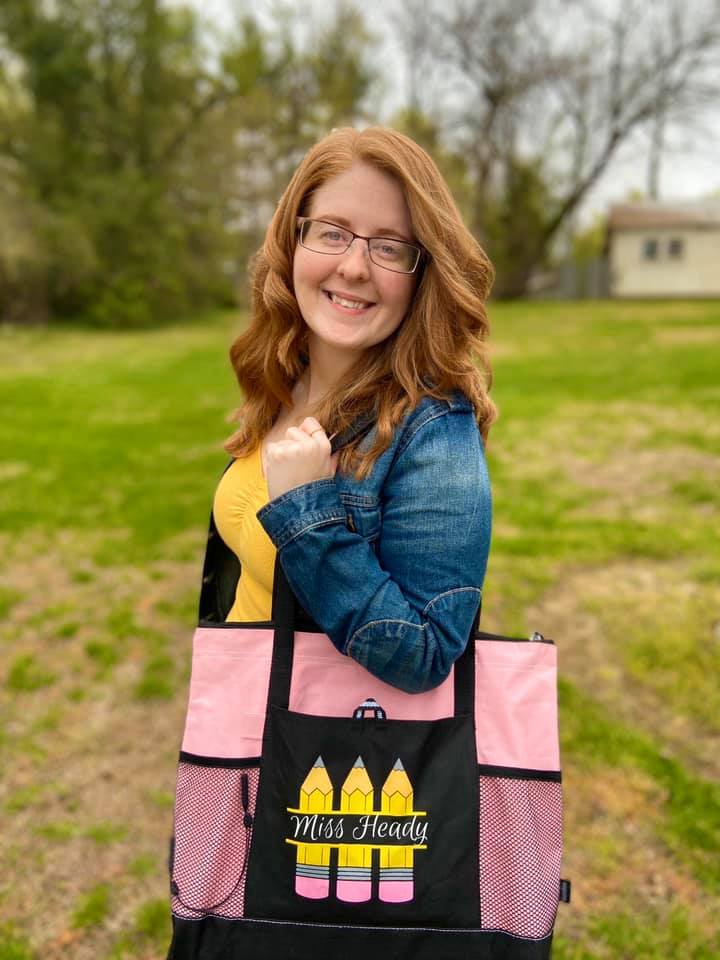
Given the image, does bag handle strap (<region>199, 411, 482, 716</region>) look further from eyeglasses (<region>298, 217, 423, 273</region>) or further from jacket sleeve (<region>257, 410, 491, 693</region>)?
eyeglasses (<region>298, 217, 423, 273</region>)

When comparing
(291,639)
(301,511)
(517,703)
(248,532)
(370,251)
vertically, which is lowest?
(517,703)

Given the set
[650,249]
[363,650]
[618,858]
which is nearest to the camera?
[363,650]

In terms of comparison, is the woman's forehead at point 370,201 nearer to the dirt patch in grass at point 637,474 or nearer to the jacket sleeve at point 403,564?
the jacket sleeve at point 403,564

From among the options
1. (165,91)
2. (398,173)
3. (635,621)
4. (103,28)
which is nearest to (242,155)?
(165,91)

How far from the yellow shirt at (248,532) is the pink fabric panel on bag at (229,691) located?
17cm

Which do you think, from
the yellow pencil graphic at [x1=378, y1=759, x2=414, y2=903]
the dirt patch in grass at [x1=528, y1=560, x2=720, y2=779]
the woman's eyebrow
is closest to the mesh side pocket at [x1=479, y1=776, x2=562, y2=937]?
the yellow pencil graphic at [x1=378, y1=759, x2=414, y2=903]

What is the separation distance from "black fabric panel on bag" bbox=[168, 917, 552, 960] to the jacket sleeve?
44 centimetres

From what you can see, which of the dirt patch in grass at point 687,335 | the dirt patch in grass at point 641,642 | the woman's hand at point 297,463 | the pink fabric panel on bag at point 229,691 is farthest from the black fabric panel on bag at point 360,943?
the dirt patch in grass at point 687,335

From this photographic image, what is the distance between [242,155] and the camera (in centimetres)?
2517

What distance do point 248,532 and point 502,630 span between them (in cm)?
282

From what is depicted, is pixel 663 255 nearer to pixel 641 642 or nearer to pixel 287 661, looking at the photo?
pixel 641 642

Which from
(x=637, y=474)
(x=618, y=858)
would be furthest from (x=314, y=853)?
(x=637, y=474)

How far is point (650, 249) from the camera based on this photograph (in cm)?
2836

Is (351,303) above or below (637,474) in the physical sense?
above
